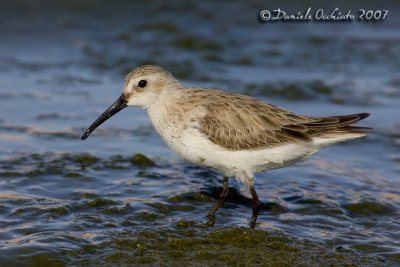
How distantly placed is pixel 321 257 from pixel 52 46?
9704 mm

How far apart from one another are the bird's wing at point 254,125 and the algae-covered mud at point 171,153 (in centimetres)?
97

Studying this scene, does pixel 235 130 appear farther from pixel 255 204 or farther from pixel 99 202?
pixel 99 202

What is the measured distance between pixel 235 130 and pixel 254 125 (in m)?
0.25

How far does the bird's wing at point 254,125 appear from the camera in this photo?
322 inches

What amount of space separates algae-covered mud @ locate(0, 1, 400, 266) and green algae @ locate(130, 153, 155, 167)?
0.02 meters

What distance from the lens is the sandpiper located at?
8148 millimetres

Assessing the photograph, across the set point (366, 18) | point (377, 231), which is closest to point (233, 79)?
point (366, 18)

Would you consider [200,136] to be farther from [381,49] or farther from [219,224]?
[381,49]

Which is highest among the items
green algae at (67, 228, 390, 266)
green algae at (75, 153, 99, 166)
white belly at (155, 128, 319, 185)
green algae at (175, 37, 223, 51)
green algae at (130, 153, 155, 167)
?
green algae at (175, 37, 223, 51)

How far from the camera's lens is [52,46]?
15.5 m

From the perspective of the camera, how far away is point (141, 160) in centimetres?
1023

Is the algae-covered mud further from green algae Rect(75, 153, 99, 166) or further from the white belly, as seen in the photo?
the white belly

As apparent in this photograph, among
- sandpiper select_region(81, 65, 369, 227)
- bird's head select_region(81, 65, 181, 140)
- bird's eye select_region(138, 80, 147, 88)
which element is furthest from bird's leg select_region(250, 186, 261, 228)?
bird's eye select_region(138, 80, 147, 88)

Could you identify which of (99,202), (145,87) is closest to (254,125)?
(145,87)
